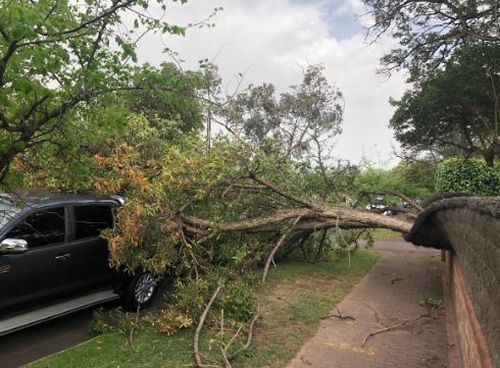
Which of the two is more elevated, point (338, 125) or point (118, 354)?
point (338, 125)

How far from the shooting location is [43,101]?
3.83 metres

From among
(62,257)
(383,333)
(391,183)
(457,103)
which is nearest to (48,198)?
(62,257)

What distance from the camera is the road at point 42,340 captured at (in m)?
5.37

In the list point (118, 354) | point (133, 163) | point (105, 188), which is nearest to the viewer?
point (118, 354)

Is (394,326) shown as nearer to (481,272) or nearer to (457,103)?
(481,272)

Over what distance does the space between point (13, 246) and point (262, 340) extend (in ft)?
10.8

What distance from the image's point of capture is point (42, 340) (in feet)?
19.5

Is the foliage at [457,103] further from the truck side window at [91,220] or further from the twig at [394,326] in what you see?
the truck side window at [91,220]

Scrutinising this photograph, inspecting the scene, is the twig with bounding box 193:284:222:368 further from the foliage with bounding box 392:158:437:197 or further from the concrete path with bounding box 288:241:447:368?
the foliage with bounding box 392:158:437:197

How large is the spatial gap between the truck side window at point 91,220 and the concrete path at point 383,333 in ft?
11.5

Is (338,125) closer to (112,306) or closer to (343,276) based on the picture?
(343,276)

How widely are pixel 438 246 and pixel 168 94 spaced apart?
18.5 feet

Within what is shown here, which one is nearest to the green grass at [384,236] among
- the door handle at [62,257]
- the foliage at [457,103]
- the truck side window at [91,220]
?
the foliage at [457,103]

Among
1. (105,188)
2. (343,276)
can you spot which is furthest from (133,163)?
(343,276)
